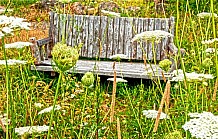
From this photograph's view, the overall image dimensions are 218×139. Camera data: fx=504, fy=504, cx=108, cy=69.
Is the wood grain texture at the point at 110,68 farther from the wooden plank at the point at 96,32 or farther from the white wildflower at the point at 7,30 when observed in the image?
the white wildflower at the point at 7,30

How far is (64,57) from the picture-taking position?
41.8 inches

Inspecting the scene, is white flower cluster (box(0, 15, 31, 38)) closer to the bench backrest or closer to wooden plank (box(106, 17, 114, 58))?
the bench backrest

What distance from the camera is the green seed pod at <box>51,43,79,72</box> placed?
3.41ft

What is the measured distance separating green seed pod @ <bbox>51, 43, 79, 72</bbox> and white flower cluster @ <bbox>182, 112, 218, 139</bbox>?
265 millimetres

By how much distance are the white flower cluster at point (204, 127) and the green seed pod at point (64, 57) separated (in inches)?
10.4

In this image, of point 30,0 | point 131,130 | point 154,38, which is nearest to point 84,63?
point 131,130

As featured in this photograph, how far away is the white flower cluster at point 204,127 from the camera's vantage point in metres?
0.94

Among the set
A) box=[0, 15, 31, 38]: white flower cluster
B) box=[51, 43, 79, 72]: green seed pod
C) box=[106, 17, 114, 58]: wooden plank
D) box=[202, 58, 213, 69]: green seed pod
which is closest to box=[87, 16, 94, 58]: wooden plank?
box=[106, 17, 114, 58]: wooden plank

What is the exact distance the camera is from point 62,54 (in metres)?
1.07

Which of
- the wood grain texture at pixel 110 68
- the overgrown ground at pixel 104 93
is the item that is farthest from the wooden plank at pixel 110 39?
the overgrown ground at pixel 104 93

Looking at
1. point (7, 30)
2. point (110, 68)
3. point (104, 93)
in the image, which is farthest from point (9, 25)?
point (110, 68)

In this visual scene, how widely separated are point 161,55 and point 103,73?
3.35 feet

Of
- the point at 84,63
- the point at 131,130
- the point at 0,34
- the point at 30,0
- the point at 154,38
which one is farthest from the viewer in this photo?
the point at 30,0

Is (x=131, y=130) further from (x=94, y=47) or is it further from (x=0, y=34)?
(x=94, y=47)
